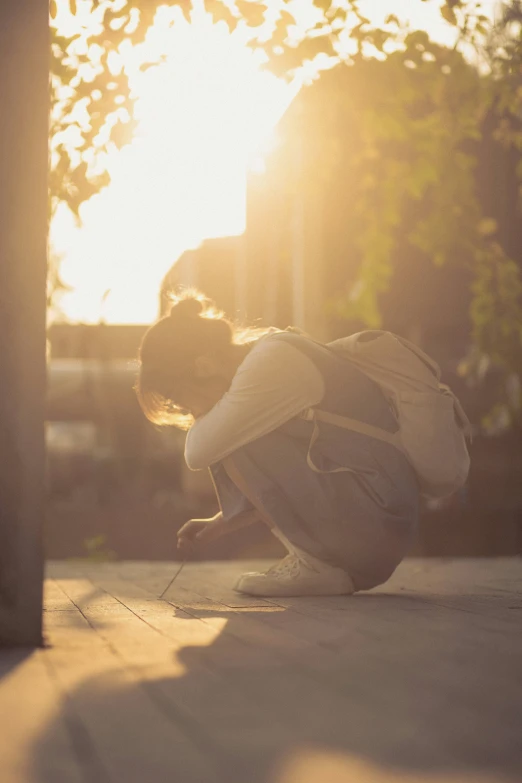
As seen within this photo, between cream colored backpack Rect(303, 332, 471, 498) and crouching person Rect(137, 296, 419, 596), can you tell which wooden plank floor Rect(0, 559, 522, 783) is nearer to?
crouching person Rect(137, 296, 419, 596)

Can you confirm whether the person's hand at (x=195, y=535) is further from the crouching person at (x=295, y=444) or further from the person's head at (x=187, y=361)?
the person's head at (x=187, y=361)

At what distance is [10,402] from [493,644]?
134 centimetres

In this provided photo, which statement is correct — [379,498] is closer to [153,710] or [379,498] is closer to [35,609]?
[35,609]

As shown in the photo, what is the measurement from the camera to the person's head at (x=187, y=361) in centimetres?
387

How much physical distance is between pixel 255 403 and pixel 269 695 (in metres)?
1.73

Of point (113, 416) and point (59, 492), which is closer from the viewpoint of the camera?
point (59, 492)

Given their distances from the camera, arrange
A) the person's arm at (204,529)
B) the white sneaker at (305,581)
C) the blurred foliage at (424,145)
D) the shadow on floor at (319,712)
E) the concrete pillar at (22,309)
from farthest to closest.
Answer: the blurred foliage at (424,145) < the person's arm at (204,529) < the white sneaker at (305,581) < the concrete pillar at (22,309) < the shadow on floor at (319,712)

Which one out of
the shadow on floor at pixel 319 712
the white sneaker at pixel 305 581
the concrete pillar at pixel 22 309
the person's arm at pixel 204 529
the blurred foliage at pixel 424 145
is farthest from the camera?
the blurred foliage at pixel 424 145

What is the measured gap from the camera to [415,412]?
381 centimetres

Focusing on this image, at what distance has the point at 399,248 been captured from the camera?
22.0 metres

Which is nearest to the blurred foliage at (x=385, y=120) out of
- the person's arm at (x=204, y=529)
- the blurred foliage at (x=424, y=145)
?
the blurred foliage at (x=424, y=145)

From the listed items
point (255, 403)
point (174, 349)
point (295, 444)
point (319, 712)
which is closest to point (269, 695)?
point (319, 712)

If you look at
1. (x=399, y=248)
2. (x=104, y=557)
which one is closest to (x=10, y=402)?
(x=104, y=557)

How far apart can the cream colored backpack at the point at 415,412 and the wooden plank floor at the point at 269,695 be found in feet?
1.62
